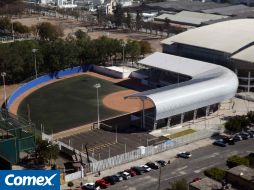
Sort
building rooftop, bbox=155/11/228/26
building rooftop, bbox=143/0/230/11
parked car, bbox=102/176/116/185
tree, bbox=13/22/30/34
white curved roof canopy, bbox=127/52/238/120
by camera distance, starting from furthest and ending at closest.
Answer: building rooftop, bbox=143/0/230/11 → building rooftop, bbox=155/11/228/26 → tree, bbox=13/22/30/34 → white curved roof canopy, bbox=127/52/238/120 → parked car, bbox=102/176/116/185

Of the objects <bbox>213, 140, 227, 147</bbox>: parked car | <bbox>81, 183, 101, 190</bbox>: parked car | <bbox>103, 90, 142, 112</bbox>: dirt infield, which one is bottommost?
<bbox>81, 183, 101, 190</bbox>: parked car

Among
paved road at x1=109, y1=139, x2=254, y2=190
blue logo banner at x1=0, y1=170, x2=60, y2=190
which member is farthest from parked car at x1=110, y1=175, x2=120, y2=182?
blue logo banner at x1=0, y1=170, x2=60, y2=190

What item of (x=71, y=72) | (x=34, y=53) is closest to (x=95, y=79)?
(x=71, y=72)

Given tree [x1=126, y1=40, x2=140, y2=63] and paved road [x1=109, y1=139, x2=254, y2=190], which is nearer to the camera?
paved road [x1=109, y1=139, x2=254, y2=190]

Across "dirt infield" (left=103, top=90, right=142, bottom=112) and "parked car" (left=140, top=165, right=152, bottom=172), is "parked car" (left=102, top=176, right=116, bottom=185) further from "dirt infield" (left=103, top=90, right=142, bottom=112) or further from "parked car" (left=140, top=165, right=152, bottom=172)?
"dirt infield" (left=103, top=90, right=142, bottom=112)

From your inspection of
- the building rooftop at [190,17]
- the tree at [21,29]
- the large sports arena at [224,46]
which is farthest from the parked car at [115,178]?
the building rooftop at [190,17]

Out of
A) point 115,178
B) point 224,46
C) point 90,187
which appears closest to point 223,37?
point 224,46

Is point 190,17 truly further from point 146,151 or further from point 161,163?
point 161,163

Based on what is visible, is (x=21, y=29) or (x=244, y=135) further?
(x=21, y=29)
